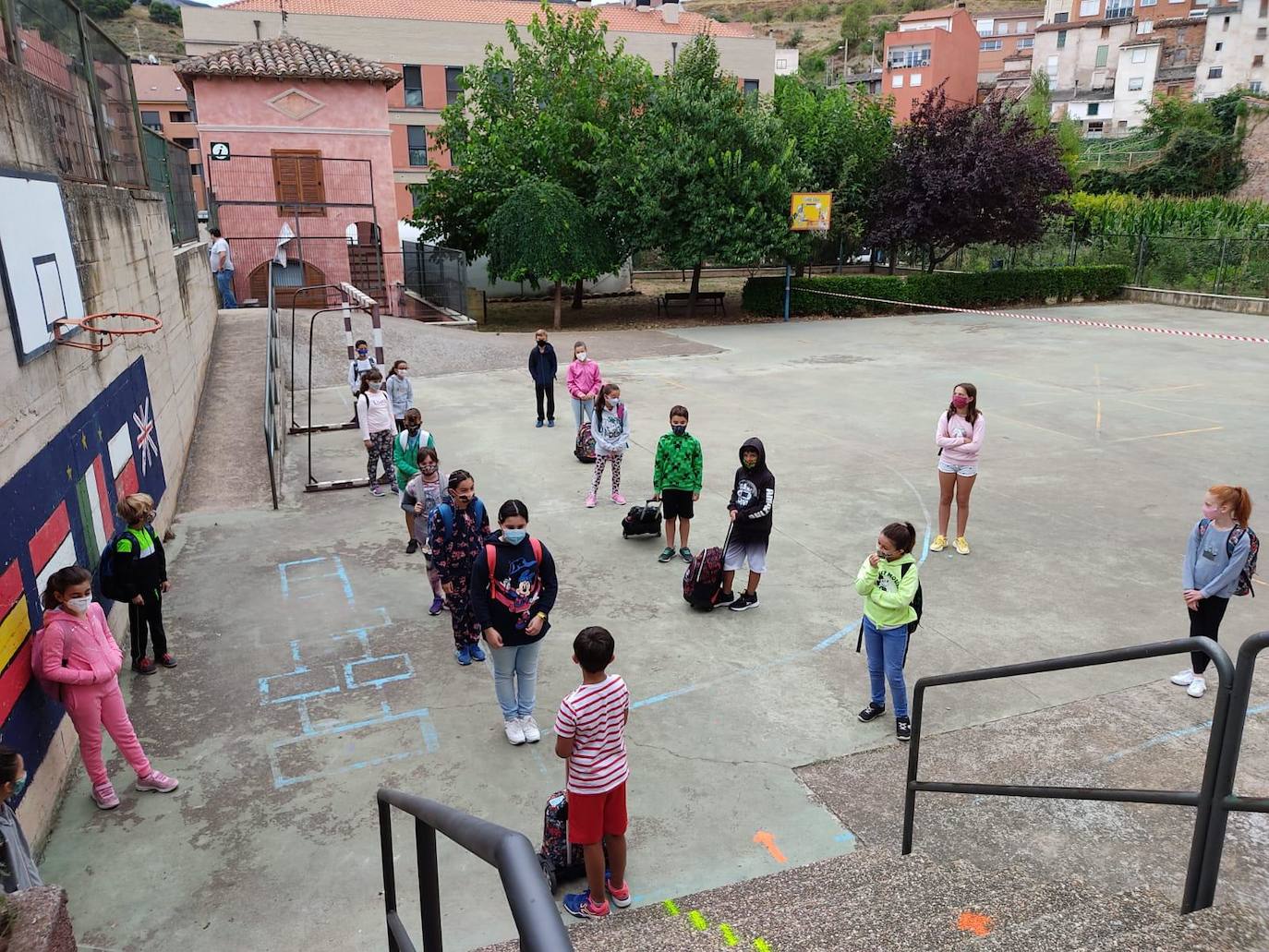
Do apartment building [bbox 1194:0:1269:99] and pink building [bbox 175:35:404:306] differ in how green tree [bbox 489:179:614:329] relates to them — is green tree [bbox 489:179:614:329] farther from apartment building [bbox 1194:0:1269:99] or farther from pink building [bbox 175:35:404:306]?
apartment building [bbox 1194:0:1269:99]

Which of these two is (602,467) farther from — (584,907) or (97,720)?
(584,907)

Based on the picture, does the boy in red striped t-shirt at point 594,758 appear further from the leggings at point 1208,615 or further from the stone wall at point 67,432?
the leggings at point 1208,615

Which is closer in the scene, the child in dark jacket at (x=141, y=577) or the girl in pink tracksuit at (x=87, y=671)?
the girl in pink tracksuit at (x=87, y=671)

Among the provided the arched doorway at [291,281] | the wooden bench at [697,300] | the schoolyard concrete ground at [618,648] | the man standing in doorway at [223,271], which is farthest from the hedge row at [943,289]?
the man standing in doorway at [223,271]

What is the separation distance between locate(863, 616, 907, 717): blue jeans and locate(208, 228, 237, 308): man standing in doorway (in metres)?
21.5

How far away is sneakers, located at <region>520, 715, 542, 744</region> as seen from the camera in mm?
6156

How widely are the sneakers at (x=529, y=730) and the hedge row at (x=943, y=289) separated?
25848 millimetres

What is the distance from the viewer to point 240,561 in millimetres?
9555

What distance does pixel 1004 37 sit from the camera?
109 metres

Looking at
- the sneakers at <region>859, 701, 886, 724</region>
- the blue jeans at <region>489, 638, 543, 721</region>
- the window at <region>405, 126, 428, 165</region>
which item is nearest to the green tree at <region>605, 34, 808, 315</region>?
the sneakers at <region>859, 701, 886, 724</region>

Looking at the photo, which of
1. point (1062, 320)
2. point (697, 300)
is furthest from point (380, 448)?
point (1062, 320)

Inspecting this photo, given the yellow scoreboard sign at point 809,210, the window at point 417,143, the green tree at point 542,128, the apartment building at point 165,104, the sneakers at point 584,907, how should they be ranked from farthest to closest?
the apartment building at point 165,104 < the window at point 417,143 < the green tree at point 542,128 < the yellow scoreboard sign at point 809,210 < the sneakers at point 584,907

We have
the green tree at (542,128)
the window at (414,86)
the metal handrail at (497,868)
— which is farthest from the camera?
the window at (414,86)

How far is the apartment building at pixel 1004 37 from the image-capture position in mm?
107125
